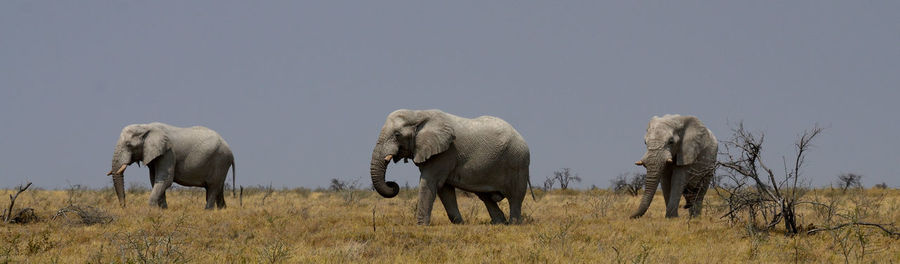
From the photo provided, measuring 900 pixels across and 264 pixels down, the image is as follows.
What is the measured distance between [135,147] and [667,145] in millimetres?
11415

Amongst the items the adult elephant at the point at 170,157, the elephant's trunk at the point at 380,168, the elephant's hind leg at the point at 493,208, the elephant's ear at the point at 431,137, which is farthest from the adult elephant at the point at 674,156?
the adult elephant at the point at 170,157

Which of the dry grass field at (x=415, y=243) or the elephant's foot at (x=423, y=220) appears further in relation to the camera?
the elephant's foot at (x=423, y=220)

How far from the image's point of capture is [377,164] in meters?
13.1

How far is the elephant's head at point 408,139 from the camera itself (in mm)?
12953

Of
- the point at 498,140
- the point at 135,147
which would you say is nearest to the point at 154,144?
the point at 135,147

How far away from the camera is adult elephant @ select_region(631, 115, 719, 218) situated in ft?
50.9

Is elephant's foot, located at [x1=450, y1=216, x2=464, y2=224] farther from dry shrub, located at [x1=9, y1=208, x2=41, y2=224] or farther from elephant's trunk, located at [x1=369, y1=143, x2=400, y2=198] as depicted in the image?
dry shrub, located at [x1=9, y1=208, x2=41, y2=224]

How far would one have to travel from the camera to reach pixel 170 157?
59.8 ft

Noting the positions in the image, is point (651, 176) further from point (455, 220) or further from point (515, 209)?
point (455, 220)

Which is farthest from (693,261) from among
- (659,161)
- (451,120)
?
(659,161)

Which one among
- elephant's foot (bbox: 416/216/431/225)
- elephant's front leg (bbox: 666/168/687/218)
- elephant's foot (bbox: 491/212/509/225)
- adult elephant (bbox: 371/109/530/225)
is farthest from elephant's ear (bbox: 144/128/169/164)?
elephant's front leg (bbox: 666/168/687/218)

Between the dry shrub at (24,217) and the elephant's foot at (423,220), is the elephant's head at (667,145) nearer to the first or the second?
the elephant's foot at (423,220)

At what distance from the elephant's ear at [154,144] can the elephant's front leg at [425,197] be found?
7.52 meters

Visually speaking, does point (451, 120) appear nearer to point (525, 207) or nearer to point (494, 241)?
point (494, 241)
